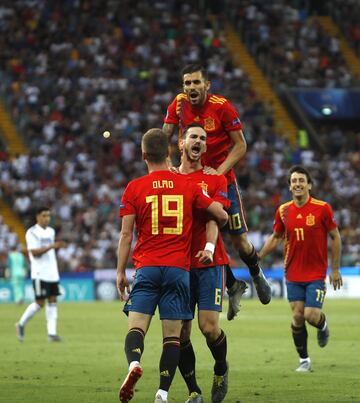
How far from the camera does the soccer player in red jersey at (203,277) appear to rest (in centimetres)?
1110

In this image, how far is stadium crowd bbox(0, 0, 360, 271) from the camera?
126 ft

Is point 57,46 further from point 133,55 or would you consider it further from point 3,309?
point 3,309

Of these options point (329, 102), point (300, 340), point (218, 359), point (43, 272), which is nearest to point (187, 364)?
point (218, 359)

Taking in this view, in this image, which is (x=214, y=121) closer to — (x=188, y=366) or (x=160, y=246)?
(x=160, y=246)

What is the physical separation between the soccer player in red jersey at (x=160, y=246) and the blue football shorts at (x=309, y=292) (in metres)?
5.11

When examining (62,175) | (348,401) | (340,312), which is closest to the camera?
(348,401)

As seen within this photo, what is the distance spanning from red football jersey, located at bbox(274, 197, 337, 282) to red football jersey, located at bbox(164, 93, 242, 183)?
3740 mm

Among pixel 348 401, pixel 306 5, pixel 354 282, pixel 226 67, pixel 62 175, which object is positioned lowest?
pixel 348 401

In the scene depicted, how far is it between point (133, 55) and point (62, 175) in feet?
22.9

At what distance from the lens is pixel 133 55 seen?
43688 millimetres

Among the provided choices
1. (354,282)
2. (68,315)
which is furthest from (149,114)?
(68,315)

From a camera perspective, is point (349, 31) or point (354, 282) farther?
point (349, 31)

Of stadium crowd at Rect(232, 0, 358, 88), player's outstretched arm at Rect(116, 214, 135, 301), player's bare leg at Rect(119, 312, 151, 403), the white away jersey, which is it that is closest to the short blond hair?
player's outstretched arm at Rect(116, 214, 135, 301)

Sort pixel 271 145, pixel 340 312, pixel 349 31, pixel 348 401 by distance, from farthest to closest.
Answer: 1. pixel 349 31
2. pixel 271 145
3. pixel 340 312
4. pixel 348 401
